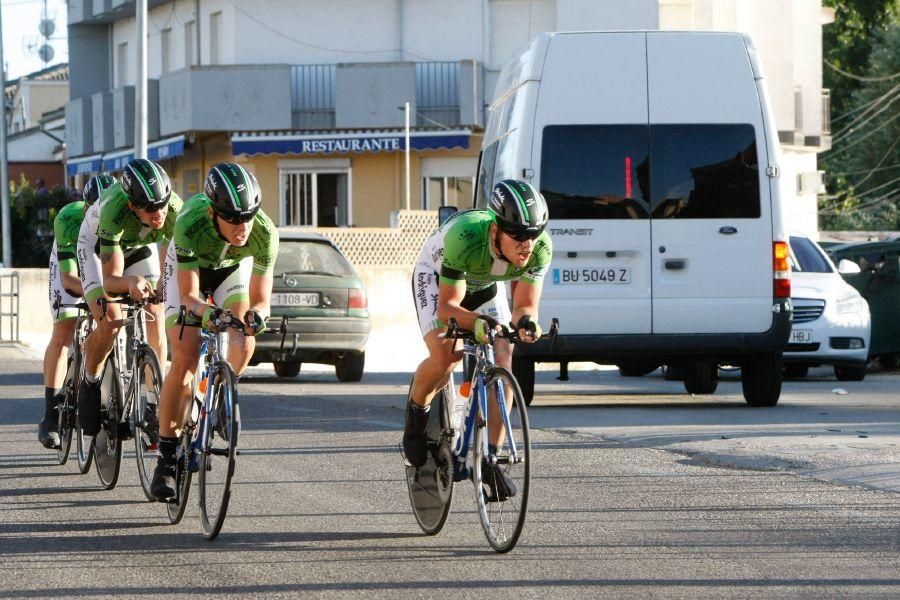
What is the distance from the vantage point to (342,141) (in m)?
39.2

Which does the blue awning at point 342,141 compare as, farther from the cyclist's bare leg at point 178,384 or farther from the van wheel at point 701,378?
the cyclist's bare leg at point 178,384

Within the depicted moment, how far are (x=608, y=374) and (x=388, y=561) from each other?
14035mm

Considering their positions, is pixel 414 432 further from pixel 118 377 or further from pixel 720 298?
pixel 720 298

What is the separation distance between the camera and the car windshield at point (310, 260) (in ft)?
57.5

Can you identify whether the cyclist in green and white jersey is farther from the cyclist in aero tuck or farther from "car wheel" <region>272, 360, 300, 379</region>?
"car wheel" <region>272, 360, 300, 379</region>

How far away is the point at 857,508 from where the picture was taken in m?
8.60

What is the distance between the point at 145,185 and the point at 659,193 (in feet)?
19.4

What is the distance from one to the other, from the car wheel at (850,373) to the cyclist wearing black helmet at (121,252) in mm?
10744

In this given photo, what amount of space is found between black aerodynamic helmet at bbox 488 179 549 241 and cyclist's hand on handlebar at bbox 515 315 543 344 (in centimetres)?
37

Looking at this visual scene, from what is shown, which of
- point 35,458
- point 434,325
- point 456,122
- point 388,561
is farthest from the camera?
point 456,122

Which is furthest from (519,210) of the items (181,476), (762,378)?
(762,378)

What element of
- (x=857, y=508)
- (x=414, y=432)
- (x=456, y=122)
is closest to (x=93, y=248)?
(x=414, y=432)

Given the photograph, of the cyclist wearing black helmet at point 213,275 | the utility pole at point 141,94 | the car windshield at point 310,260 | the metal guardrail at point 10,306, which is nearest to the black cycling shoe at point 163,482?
the cyclist wearing black helmet at point 213,275

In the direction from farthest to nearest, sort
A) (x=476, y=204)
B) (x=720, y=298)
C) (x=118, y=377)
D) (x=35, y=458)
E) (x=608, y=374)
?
(x=608, y=374) → (x=476, y=204) → (x=720, y=298) → (x=35, y=458) → (x=118, y=377)
